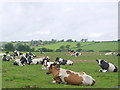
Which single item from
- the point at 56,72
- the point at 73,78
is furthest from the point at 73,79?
the point at 56,72

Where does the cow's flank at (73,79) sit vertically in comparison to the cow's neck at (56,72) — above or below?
below

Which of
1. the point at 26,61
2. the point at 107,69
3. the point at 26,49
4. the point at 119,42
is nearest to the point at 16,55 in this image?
the point at 26,61

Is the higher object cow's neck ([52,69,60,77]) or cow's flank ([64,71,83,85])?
cow's neck ([52,69,60,77])

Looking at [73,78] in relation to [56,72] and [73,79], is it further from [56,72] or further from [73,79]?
[56,72]

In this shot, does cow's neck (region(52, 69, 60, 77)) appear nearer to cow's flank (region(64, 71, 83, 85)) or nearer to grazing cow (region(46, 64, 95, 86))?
grazing cow (region(46, 64, 95, 86))

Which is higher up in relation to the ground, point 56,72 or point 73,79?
point 56,72

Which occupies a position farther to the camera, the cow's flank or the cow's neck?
the cow's neck

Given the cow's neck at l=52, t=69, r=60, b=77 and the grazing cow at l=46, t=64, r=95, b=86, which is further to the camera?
the cow's neck at l=52, t=69, r=60, b=77

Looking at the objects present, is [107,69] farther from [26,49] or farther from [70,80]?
[26,49]

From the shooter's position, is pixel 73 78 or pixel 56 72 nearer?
pixel 73 78

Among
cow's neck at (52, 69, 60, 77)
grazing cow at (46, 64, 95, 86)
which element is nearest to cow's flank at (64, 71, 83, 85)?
grazing cow at (46, 64, 95, 86)

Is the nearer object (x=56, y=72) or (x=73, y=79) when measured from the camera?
(x=73, y=79)

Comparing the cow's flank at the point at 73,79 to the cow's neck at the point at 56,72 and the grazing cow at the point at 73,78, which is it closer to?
the grazing cow at the point at 73,78

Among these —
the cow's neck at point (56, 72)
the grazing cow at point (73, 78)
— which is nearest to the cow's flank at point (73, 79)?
the grazing cow at point (73, 78)
